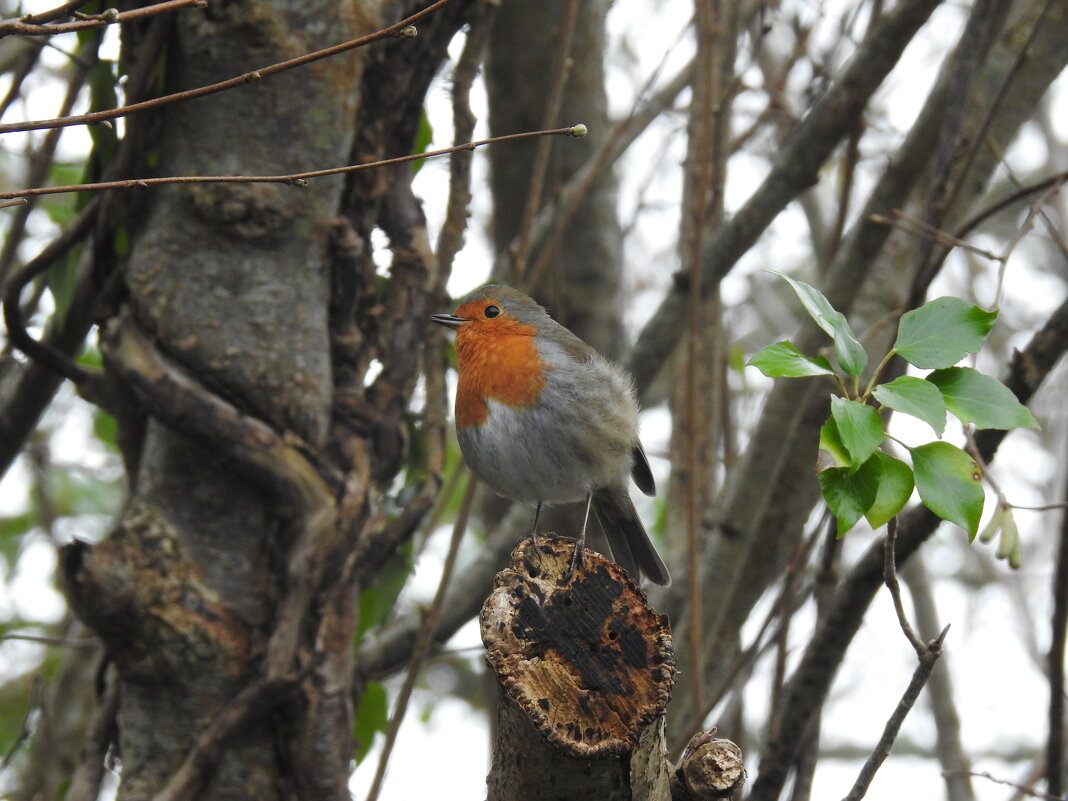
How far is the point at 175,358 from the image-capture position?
2500 mm

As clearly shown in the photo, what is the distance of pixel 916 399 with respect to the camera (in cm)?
145

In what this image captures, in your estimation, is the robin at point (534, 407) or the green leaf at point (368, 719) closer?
the robin at point (534, 407)

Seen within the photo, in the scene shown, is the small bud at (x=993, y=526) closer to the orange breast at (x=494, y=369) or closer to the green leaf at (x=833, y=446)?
the green leaf at (x=833, y=446)

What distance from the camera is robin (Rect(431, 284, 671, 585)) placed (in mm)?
2982

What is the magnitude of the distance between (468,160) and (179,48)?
85 centimetres

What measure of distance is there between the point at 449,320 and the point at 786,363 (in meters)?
1.83

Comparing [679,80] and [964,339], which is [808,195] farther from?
[964,339]

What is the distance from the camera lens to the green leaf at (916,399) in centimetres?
140

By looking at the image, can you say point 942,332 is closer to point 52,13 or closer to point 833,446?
point 833,446

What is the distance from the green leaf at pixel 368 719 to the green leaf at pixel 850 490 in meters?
1.97

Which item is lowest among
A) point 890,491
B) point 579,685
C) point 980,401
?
point 579,685

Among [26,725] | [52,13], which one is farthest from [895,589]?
[26,725]

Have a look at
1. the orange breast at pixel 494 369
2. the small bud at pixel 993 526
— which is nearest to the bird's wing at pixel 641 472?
the orange breast at pixel 494 369

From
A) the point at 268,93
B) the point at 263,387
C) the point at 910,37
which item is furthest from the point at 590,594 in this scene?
the point at 910,37
